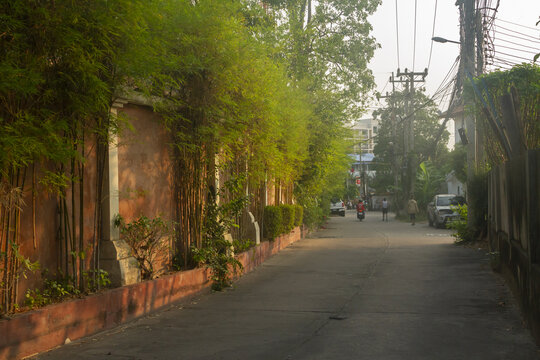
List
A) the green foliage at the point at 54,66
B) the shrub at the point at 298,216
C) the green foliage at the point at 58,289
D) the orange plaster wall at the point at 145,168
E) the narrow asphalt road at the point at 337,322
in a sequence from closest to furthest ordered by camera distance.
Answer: the green foliage at the point at 54,66 → the narrow asphalt road at the point at 337,322 → the green foliage at the point at 58,289 → the orange plaster wall at the point at 145,168 → the shrub at the point at 298,216

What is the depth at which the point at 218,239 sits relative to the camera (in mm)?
10695

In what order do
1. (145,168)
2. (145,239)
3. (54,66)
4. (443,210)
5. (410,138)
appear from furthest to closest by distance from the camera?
(410,138)
(443,210)
(145,168)
(145,239)
(54,66)

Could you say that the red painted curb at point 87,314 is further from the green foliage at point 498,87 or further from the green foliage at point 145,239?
the green foliage at point 498,87

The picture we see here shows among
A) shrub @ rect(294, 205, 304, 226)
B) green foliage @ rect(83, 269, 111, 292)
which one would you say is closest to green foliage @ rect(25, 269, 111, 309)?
green foliage @ rect(83, 269, 111, 292)

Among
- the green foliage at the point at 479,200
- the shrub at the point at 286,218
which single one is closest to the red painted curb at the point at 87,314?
the shrub at the point at 286,218

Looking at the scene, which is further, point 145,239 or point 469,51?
point 469,51

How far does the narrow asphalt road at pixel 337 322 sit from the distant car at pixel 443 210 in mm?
17461

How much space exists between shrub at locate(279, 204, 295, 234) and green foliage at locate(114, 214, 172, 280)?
9286 mm

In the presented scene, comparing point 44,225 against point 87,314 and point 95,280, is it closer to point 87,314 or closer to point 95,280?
point 95,280

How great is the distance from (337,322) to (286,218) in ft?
38.0

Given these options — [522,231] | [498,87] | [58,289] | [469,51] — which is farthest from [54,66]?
[469,51]

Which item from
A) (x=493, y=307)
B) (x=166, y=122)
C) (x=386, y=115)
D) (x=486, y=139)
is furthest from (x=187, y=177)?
(x=386, y=115)

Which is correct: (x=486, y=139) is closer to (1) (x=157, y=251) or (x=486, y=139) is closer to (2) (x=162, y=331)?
(1) (x=157, y=251)

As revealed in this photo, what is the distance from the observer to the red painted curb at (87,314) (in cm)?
565
